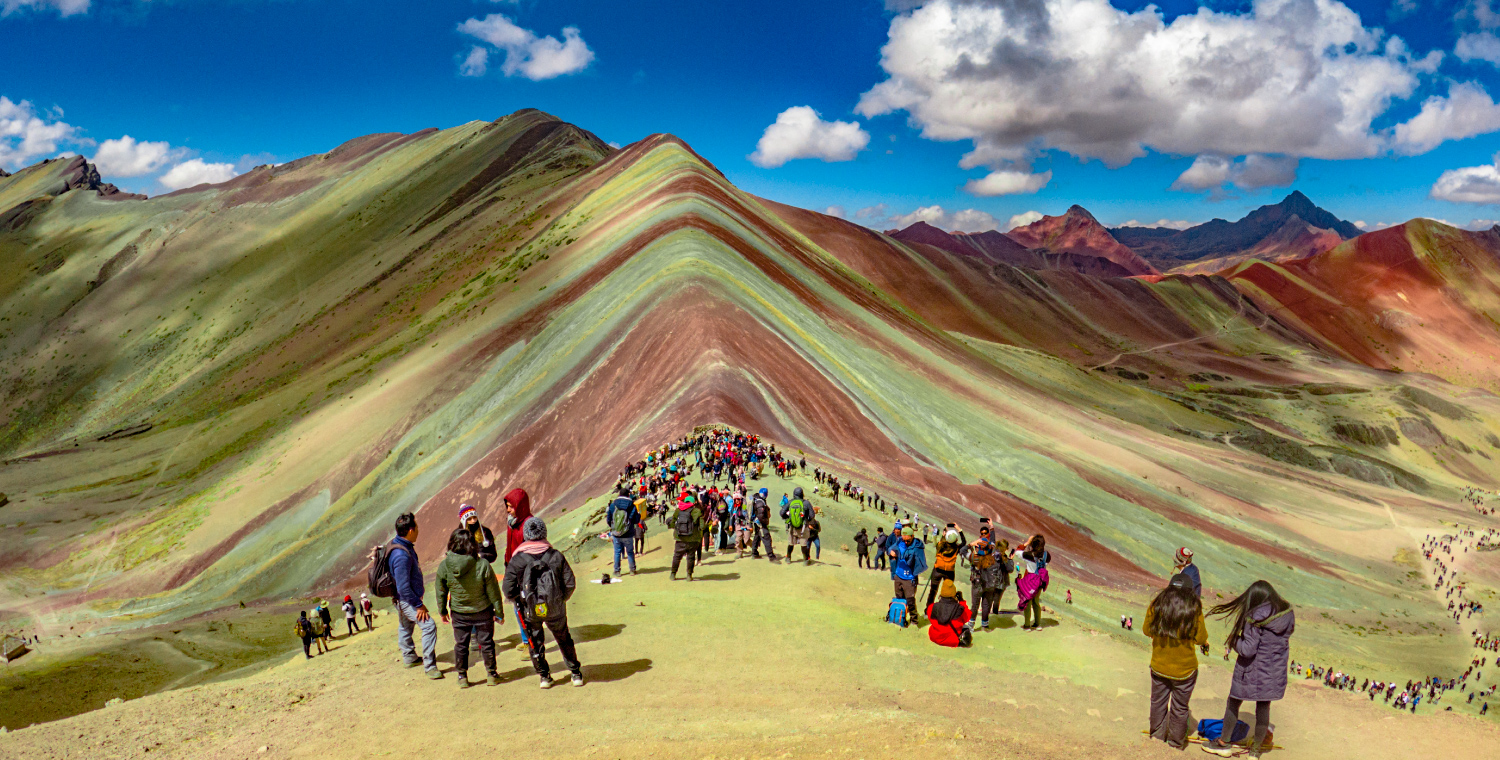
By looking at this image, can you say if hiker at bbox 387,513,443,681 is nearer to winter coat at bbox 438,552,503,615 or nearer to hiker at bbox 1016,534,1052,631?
winter coat at bbox 438,552,503,615

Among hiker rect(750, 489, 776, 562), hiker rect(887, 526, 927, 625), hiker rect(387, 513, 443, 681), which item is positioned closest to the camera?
hiker rect(387, 513, 443, 681)

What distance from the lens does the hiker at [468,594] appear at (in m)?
9.37

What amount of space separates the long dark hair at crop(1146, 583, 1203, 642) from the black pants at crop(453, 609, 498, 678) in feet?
25.3

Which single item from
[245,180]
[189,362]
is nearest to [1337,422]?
[189,362]

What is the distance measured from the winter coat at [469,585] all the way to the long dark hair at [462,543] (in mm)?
61

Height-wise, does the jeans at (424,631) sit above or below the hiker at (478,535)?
below

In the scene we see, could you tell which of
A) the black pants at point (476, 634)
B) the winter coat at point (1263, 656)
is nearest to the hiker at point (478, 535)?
the black pants at point (476, 634)

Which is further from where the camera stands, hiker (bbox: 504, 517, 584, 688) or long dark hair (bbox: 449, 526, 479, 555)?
long dark hair (bbox: 449, 526, 479, 555)

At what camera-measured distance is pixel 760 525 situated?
16.5 meters

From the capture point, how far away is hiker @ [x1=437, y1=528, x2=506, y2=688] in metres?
9.37

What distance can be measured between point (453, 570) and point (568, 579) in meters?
A: 1.44

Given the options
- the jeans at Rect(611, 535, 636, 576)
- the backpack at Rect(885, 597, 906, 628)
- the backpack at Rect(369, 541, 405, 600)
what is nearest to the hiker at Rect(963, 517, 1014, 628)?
the backpack at Rect(885, 597, 906, 628)

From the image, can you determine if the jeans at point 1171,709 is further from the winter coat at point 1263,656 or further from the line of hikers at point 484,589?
the line of hikers at point 484,589

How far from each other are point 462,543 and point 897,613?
731cm
